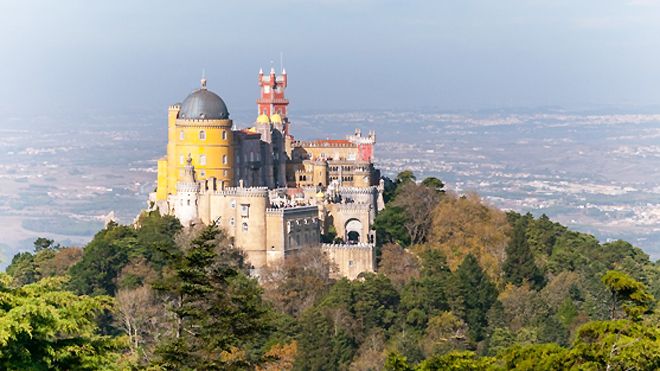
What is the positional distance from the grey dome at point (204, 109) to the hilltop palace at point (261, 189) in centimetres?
4

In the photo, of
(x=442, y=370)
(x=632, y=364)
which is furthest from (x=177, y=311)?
(x=632, y=364)

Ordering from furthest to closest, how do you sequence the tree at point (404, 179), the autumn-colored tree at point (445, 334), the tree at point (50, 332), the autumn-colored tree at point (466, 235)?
the tree at point (404, 179) < the autumn-colored tree at point (466, 235) < the autumn-colored tree at point (445, 334) < the tree at point (50, 332)

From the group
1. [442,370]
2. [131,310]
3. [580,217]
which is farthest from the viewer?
[580,217]

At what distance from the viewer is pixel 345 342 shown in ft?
199

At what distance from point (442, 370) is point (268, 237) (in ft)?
114

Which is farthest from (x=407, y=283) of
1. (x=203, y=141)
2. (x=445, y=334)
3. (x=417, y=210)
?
(x=203, y=141)

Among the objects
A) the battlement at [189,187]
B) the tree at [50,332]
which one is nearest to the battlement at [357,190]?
the battlement at [189,187]

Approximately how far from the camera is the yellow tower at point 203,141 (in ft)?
223

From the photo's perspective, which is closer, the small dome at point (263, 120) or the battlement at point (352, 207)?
the battlement at point (352, 207)

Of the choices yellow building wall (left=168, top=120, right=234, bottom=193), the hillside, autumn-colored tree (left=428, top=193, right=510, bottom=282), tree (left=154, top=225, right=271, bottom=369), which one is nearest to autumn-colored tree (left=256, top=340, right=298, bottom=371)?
the hillside

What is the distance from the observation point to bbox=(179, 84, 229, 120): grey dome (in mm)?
68062

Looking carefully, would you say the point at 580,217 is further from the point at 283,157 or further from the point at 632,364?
the point at 632,364

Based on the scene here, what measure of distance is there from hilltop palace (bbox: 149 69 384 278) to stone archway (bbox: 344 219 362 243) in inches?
1.7

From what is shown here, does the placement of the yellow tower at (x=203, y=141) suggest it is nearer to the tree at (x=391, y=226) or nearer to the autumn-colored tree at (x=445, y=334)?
the tree at (x=391, y=226)
